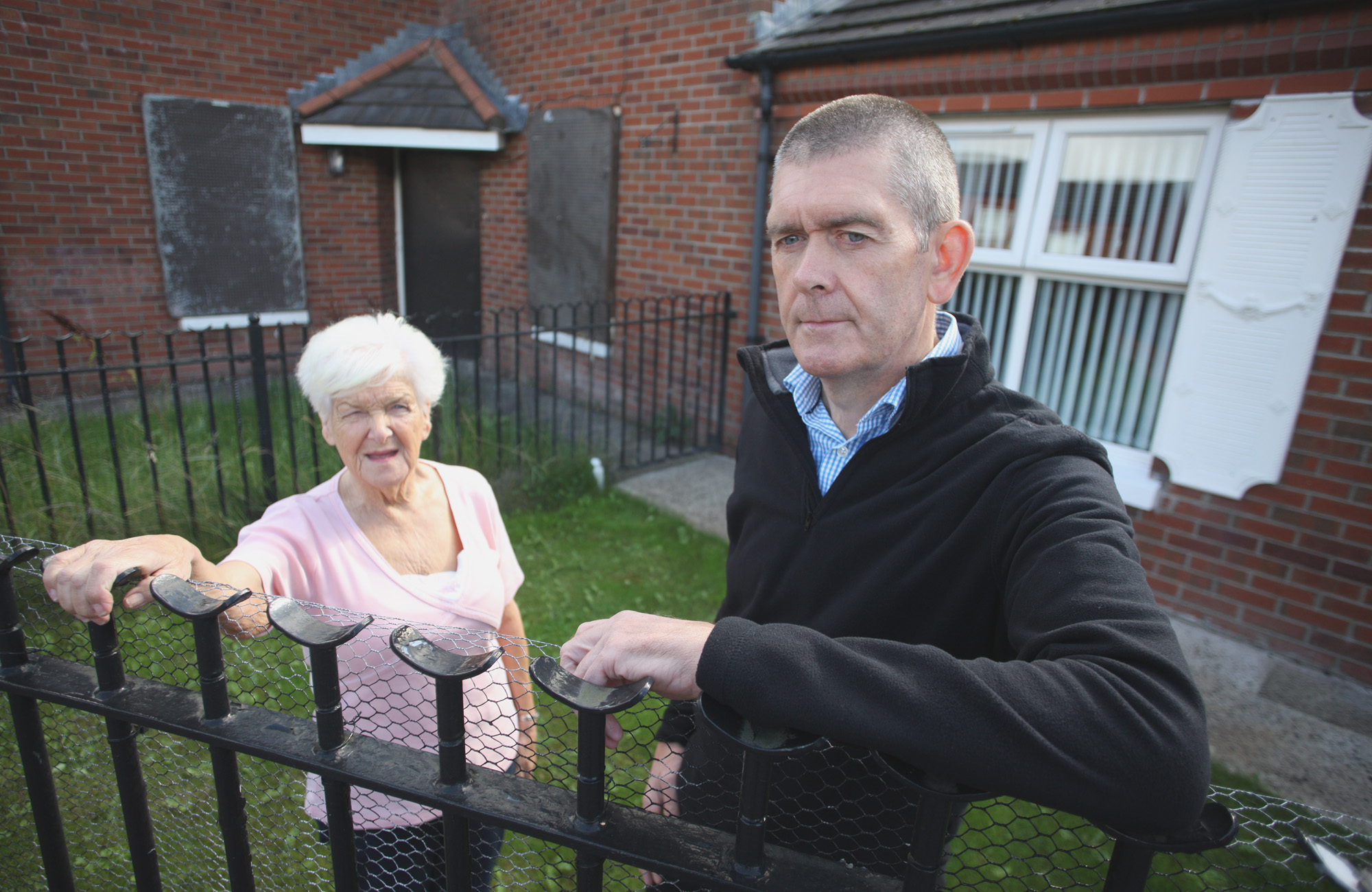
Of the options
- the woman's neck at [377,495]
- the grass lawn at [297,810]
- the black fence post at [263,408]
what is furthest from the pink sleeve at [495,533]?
the black fence post at [263,408]

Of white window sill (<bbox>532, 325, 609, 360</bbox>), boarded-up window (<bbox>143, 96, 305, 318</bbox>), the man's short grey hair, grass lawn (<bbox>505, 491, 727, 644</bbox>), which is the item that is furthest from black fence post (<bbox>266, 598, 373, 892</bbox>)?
boarded-up window (<bbox>143, 96, 305, 318</bbox>)

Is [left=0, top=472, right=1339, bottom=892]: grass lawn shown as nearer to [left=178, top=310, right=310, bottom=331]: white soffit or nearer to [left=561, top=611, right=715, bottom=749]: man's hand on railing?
[left=561, top=611, right=715, bottom=749]: man's hand on railing

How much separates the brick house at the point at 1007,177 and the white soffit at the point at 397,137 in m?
0.03

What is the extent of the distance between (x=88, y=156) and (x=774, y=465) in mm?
8316

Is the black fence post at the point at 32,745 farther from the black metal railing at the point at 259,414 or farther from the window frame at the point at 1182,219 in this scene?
the window frame at the point at 1182,219

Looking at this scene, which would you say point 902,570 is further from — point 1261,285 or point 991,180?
point 991,180

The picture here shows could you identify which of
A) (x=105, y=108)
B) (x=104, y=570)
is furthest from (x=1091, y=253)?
(x=105, y=108)

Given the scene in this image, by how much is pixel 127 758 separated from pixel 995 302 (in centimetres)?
491

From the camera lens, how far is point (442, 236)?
9125mm

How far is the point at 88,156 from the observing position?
275 inches

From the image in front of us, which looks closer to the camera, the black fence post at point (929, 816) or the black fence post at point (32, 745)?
the black fence post at point (929, 816)

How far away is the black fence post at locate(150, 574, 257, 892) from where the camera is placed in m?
1.04

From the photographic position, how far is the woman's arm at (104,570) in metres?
1.11

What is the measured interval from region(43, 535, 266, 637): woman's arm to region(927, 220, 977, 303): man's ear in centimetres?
142
